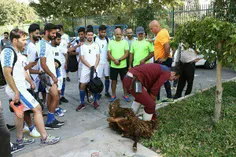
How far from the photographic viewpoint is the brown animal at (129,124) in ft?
12.4

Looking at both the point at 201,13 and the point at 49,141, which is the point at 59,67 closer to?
the point at 49,141

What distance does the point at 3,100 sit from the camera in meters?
6.45

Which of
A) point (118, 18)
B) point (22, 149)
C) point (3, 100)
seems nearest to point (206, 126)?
point (22, 149)

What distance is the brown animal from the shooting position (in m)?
3.78

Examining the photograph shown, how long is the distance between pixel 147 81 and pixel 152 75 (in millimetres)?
134

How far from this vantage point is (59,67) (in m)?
5.09

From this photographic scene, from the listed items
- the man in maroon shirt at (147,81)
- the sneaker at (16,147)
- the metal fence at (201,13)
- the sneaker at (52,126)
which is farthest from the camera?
the metal fence at (201,13)

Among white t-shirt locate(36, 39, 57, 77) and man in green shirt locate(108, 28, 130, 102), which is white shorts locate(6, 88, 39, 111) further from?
man in green shirt locate(108, 28, 130, 102)

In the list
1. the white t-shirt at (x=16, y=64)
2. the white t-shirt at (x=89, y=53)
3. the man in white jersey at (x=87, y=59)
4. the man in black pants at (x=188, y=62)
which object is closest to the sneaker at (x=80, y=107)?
the man in white jersey at (x=87, y=59)

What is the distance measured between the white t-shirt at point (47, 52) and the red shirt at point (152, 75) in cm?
161

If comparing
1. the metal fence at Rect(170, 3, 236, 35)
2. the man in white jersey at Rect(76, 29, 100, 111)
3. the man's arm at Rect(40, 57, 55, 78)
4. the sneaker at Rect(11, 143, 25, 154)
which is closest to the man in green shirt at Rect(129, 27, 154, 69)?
the man in white jersey at Rect(76, 29, 100, 111)

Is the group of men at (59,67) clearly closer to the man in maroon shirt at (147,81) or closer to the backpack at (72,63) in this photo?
the man in maroon shirt at (147,81)

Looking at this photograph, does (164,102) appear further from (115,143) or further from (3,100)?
(3,100)

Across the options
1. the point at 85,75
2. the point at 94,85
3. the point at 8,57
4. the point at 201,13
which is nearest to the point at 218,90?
the point at 94,85
